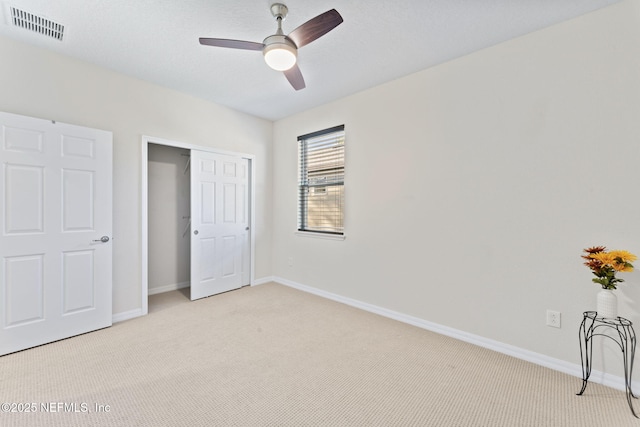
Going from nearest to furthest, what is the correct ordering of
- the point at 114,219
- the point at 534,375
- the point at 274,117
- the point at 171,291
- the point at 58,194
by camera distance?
the point at 534,375
the point at 58,194
the point at 114,219
the point at 171,291
the point at 274,117

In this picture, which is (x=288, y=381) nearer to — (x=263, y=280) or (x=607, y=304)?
(x=607, y=304)

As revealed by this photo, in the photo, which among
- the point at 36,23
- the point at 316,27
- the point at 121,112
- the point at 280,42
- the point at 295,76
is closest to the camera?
the point at 316,27

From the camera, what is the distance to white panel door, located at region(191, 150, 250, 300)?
367cm

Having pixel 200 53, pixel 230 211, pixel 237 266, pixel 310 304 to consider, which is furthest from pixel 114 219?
pixel 310 304

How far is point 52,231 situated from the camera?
2.49 metres

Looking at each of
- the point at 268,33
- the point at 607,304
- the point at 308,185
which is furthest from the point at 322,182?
the point at 607,304

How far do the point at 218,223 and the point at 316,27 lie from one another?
292 cm

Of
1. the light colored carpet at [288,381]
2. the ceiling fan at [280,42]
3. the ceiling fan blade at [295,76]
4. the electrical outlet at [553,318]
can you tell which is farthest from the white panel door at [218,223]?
the electrical outlet at [553,318]

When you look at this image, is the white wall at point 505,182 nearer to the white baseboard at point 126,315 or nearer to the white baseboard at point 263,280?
the white baseboard at point 263,280

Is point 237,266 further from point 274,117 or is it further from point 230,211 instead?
point 274,117

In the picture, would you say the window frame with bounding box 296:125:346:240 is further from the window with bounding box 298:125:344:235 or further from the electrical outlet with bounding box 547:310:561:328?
the electrical outlet with bounding box 547:310:561:328

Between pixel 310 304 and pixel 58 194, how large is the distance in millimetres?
2864

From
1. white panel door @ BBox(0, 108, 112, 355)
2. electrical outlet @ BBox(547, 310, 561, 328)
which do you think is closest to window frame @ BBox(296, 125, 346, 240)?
electrical outlet @ BBox(547, 310, 561, 328)

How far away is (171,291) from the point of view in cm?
402
